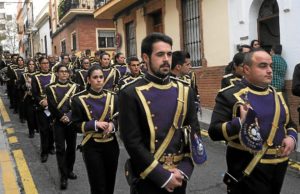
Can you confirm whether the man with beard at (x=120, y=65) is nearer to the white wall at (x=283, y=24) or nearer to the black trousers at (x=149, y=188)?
the white wall at (x=283, y=24)

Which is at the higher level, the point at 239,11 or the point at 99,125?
the point at 239,11

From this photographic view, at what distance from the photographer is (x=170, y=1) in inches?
631

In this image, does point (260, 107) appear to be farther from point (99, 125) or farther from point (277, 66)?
point (277, 66)

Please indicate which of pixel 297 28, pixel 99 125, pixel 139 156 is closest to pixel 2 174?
pixel 99 125

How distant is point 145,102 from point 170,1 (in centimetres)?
1292

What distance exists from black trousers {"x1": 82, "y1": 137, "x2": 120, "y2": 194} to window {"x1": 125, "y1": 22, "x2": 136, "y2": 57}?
15.4 metres

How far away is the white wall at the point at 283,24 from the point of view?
→ 32.4 feet

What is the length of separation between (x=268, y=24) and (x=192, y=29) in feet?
12.6

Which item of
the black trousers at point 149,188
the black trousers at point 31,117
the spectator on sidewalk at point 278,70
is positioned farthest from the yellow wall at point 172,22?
the black trousers at point 149,188

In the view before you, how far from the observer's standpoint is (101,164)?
17.6 feet

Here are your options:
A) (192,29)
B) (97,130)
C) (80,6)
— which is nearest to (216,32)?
(192,29)

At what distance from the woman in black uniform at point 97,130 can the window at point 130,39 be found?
14989mm

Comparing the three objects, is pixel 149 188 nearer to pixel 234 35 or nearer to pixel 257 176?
pixel 257 176

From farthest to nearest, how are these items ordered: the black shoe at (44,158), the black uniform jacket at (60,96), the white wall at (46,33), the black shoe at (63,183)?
the white wall at (46,33)
the black shoe at (44,158)
the black uniform jacket at (60,96)
the black shoe at (63,183)
